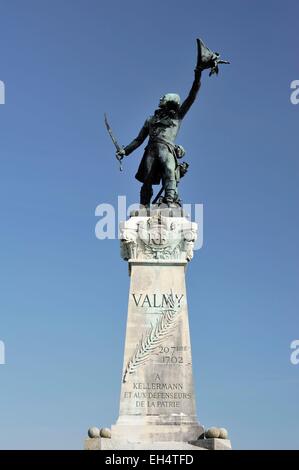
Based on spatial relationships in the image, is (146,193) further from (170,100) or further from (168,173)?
(170,100)

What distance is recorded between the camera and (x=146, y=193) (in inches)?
1029

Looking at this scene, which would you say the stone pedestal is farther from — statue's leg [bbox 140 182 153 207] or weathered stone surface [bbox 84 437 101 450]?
statue's leg [bbox 140 182 153 207]

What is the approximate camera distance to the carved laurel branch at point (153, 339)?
2289 centimetres

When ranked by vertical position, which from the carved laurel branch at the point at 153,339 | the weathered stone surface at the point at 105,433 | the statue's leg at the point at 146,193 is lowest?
the weathered stone surface at the point at 105,433

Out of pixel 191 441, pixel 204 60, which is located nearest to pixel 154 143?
pixel 204 60

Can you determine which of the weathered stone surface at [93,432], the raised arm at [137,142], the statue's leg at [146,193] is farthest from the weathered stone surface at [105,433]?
the raised arm at [137,142]

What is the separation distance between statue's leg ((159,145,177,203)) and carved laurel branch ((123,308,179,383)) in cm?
404

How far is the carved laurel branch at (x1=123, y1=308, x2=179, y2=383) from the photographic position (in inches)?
901

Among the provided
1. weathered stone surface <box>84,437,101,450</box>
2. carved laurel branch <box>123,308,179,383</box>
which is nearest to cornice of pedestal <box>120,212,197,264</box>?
carved laurel branch <box>123,308,179,383</box>

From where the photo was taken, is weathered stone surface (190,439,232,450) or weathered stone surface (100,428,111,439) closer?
weathered stone surface (190,439,232,450)

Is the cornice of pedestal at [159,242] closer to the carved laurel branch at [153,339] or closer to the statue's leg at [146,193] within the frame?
the carved laurel branch at [153,339]

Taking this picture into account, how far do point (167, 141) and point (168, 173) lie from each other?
1.19 meters

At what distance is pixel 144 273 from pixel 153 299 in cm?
88
